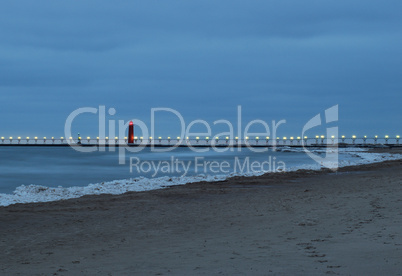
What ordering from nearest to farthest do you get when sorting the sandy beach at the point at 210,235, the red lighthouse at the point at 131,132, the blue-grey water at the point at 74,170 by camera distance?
the sandy beach at the point at 210,235 < the blue-grey water at the point at 74,170 < the red lighthouse at the point at 131,132

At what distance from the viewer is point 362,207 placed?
11.2 metres

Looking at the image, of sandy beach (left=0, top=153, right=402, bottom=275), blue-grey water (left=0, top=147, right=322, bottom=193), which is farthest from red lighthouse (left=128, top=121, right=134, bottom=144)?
sandy beach (left=0, top=153, right=402, bottom=275)

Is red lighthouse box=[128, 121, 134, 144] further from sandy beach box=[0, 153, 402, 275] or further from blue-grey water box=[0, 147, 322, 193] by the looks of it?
sandy beach box=[0, 153, 402, 275]

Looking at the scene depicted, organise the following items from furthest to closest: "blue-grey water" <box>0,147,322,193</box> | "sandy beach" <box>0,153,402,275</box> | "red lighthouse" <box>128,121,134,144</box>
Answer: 1. "red lighthouse" <box>128,121,134,144</box>
2. "blue-grey water" <box>0,147,322,193</box>
3. "sandy beach" <box>0,153,402,275</box>

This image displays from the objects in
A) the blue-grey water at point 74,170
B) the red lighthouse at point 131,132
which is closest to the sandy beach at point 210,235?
the blue-grey water at point 74,170

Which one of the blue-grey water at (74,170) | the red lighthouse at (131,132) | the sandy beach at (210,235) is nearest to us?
the sandy beach at (210,235)

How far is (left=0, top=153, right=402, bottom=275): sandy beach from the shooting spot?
6312 mm

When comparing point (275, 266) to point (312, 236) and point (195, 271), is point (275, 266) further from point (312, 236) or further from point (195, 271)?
point (312, 236)

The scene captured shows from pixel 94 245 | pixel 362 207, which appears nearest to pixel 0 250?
pixel 94 245

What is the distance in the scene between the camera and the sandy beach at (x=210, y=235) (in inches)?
249

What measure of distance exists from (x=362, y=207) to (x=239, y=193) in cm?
618

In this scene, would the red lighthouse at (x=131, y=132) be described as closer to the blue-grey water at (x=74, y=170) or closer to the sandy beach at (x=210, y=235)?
the blue-grey water at (x=74, y=170)

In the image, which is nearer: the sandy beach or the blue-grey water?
the sandy beach

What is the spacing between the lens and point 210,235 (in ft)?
29.6
